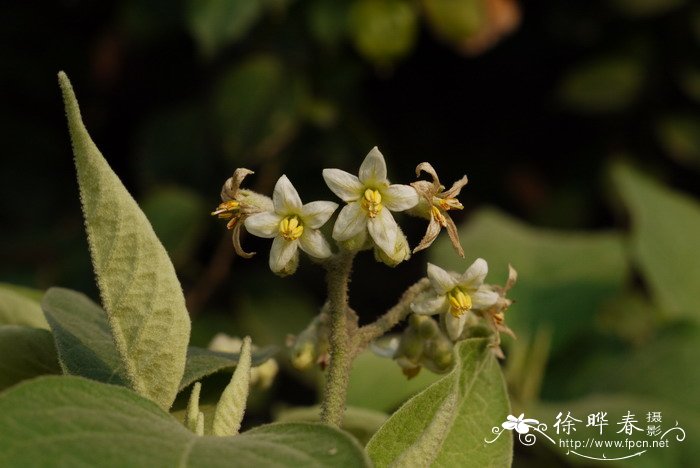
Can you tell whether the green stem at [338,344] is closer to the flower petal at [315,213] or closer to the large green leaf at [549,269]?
the flower petal at [315,213]

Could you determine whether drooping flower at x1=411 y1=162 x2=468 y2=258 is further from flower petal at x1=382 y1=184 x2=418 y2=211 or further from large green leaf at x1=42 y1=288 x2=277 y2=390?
large green leaf at x1=42 y1=288 x2=277 y2=390

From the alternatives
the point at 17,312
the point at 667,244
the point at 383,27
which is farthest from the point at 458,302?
the point at 383,27

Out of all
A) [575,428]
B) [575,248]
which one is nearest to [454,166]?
[575,248]

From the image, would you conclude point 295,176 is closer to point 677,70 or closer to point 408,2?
point 408,2

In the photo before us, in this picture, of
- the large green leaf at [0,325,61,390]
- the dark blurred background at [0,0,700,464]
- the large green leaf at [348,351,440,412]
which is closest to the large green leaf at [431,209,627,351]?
the dark blurred background at [0,0,700,464]

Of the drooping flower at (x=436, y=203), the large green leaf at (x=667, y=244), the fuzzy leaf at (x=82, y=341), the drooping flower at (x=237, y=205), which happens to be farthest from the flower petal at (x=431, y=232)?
the large green leaf at (x=667, y=244)
